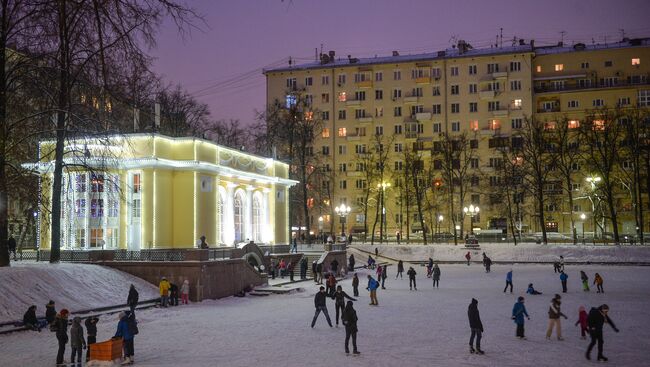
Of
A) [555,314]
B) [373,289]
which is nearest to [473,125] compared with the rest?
[373,289]

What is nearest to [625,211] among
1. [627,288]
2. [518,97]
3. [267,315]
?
[518,97]

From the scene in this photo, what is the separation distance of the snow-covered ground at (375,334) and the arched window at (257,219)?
546 inches

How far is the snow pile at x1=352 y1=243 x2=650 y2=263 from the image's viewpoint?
55.2 meters

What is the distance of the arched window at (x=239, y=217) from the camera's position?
44688mm

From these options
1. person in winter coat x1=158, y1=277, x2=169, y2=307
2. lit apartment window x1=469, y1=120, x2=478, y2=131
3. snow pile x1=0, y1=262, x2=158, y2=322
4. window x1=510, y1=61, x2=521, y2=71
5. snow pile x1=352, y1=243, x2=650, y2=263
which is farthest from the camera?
lit apartment window x1=469, y1=120, x2=478, y2=131

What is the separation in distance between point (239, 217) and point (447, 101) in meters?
49.5

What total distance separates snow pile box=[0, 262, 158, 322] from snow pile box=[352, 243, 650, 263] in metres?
36.6

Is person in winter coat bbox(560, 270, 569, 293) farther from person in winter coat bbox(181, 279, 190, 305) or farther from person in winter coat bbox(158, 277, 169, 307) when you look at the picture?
person in winter coat bbox(158, 277, 169, 307)

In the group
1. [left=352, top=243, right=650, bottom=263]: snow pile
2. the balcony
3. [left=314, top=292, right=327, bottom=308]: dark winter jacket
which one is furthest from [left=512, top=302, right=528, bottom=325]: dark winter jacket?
the balcony

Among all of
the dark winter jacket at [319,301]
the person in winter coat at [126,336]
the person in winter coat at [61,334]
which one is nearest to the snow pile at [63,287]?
the person in winter coat at [61,334]

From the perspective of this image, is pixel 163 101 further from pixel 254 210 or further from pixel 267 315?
pixel 267 315

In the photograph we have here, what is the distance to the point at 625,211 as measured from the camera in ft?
257

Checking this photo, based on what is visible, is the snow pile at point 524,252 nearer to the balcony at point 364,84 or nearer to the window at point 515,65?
the balcony at point 364,84

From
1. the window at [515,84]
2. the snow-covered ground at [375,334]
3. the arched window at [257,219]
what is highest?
the window at [515,84]
